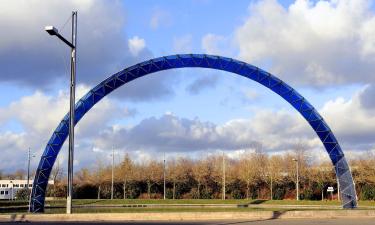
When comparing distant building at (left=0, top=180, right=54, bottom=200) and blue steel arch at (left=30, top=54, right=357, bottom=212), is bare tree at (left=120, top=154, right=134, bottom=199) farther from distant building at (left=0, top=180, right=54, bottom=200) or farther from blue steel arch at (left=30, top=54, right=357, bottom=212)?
blue steel arch at (left=30, top=54, right=357, bottom=212)

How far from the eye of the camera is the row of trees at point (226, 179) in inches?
2552

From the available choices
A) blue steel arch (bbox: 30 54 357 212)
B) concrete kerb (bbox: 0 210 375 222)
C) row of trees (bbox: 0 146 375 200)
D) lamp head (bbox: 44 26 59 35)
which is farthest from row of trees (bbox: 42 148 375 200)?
lamp head (bbox: 44 26 59 35)

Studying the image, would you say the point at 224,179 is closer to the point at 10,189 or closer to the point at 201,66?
the point at 201,66

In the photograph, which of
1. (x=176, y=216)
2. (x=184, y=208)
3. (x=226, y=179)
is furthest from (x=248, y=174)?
(x=176, y=216)

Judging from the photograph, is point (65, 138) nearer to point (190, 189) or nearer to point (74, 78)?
point (74, 78)

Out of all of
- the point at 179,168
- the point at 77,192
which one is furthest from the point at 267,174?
the point at 77,192

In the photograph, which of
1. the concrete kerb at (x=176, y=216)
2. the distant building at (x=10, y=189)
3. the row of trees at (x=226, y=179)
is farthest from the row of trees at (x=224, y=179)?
the concrete kerb at (x=176, y=216)

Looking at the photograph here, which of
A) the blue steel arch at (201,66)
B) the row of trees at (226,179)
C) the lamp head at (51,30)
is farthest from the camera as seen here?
the row of trees at (226,179)

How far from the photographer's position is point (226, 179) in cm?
6956

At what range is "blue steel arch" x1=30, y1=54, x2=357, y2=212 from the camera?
123ft

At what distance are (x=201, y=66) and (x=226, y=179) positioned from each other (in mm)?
32535

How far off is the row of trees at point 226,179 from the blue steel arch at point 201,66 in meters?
24.7

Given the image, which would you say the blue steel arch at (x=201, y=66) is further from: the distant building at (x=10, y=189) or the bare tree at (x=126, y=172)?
the distant building at (x=10, y=189)

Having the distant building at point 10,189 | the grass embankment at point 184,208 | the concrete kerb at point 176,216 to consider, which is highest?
the concrete kerb at point 176,216
